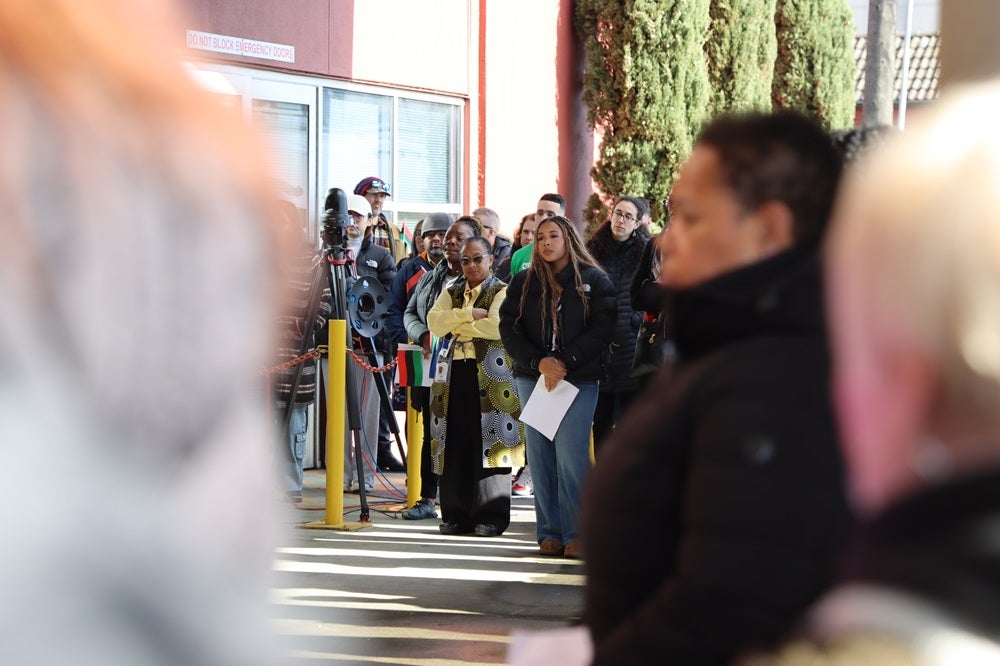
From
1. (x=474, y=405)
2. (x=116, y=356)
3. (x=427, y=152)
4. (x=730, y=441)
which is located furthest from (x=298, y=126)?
(x=116, y=356)

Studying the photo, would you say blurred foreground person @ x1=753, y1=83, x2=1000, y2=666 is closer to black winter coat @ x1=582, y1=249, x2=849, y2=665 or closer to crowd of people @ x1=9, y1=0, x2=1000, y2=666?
crowd of people @ x1=9, y1=0, x2=1000, y2=666

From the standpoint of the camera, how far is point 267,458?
1.41 m

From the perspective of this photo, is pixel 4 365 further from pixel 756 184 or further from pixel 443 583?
pixel 443 583

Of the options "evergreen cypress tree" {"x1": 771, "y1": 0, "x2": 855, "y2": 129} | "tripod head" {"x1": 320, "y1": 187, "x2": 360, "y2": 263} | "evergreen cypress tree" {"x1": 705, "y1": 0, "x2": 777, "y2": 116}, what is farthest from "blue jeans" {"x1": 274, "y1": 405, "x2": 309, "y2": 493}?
"evergreen cypress tree" {"x1": 771, "y1": 0, "x2": 855, "y2": 129}

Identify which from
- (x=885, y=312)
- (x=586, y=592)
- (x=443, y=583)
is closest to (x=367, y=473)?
(x=443, y=583)

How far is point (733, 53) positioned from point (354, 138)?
27.7ft

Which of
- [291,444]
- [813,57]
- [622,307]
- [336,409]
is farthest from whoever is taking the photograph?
[813,57]

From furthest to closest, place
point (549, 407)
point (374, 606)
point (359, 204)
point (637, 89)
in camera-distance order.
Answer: point (637, 89)
point (359, 204)
point (549, 407)
point (374, 606)

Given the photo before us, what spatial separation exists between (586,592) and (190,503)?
1328 millimetres

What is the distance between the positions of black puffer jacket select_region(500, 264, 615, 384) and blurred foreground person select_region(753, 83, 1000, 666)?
7035mm

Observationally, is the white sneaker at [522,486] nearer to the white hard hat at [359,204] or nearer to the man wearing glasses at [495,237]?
the man wearing glasses at [495,237]

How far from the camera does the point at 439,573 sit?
8.42 m

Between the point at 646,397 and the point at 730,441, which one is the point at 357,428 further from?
Result: the point at 730,441

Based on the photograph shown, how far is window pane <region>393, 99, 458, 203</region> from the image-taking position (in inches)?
614
